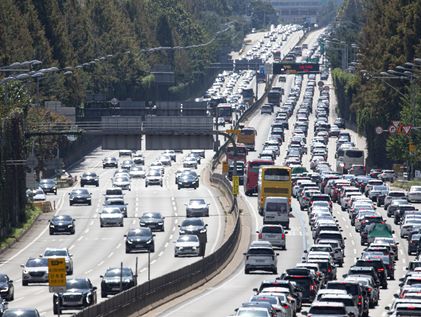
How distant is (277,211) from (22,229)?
16441 millimetres

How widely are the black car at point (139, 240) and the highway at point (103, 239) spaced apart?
508 mm

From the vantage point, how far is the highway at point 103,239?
87.8m

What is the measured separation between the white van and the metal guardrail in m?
13.1

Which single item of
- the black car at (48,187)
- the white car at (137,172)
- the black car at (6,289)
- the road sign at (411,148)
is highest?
the black car at (6,289)

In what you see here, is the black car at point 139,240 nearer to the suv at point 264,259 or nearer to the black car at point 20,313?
the suv at point 264,259

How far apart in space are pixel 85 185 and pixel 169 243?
51730mm

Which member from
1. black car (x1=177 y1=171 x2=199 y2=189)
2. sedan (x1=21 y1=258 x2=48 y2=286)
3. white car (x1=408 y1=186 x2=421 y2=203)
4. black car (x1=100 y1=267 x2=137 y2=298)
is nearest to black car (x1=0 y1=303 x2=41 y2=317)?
black car (x1=100 y1=267 x2=137 y2=298)

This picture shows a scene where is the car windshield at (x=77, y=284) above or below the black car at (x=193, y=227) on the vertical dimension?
above

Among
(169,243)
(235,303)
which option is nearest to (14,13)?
(169,243)

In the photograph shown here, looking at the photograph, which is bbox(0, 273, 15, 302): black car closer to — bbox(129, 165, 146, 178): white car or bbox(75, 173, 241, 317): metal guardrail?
bbox(75, 173, 241, 317): metal guardrail

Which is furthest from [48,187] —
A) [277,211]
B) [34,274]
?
[34,274]

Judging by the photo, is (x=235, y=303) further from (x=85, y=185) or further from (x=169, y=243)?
(x=85, y=185)

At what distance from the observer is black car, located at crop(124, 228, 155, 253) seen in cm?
10131


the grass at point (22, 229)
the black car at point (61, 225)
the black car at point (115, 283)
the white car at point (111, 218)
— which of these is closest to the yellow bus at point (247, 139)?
the grass at point (22, 229)
